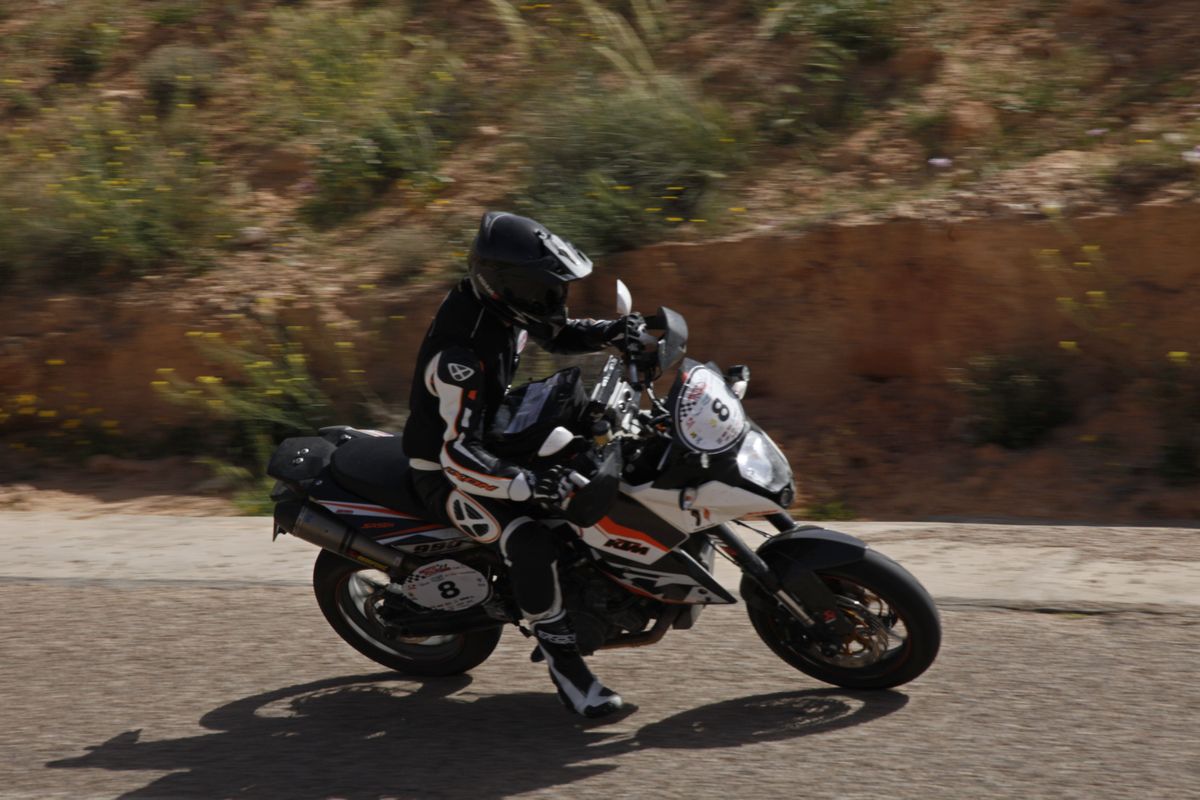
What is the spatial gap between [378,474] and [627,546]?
111 centimetres

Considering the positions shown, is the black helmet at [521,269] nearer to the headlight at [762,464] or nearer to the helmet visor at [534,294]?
the helmet visor at [534,294]

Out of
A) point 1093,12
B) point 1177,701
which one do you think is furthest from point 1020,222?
point 1177,701

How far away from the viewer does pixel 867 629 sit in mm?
4887

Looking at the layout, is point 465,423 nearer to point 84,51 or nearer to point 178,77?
point 178,77

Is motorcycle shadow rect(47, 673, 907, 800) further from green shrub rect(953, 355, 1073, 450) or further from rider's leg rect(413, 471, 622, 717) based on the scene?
green shrub rect(953, 355, 1073, 450)

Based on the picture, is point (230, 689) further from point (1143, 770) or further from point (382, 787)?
point (1143, 770)

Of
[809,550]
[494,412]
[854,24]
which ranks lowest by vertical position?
[809,550]

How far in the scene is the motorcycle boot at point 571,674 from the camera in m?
4.89

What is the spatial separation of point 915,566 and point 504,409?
265 centimetres

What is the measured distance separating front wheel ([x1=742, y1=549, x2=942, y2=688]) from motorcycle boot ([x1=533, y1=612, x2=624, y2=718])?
0.66m

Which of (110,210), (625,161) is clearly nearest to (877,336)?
(625,161)

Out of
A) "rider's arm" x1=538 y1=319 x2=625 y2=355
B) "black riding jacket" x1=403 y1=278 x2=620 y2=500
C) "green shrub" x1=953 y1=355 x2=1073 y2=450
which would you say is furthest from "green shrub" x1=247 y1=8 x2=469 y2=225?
"black riding jacket" x1=403 y1=278 x2=620 y2=500

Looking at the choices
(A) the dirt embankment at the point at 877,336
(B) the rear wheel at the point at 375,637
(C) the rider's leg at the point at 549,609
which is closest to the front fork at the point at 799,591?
(C) the rider's leg at the point at 549,609

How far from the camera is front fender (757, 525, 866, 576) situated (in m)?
4.74
